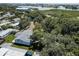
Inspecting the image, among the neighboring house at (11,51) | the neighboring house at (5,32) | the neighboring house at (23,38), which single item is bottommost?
the neighboring house at (11,51)

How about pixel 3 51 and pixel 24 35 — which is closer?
pixel 3 51

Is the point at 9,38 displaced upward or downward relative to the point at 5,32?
downward

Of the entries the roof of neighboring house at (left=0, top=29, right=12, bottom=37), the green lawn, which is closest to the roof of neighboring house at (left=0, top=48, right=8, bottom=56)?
the green lawn

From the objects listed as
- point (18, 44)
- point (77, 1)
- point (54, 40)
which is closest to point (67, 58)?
point (54, 40)

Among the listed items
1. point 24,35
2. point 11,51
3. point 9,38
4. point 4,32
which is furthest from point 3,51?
point 24,35

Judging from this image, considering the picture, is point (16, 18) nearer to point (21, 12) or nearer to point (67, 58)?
point (21, 12)

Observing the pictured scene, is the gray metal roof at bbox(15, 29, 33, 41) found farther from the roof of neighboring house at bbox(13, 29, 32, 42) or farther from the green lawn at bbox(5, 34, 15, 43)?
the green lawn at bbox(5, 34, 15, 43)

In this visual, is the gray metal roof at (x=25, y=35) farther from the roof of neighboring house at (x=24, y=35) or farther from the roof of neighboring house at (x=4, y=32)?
the roof of neighboring house at (x=4, y=32)

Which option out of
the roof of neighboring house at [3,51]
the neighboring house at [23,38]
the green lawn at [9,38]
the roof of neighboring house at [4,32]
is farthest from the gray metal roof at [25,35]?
the roof of neighboring house at [3,51]

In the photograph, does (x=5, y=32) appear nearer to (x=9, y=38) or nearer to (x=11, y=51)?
(x=9, y=38)
